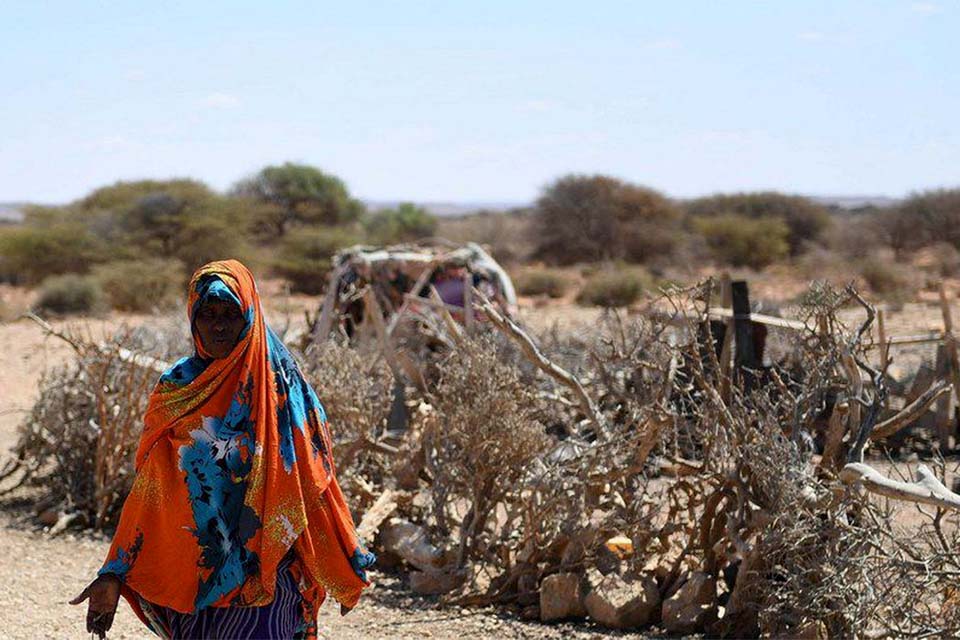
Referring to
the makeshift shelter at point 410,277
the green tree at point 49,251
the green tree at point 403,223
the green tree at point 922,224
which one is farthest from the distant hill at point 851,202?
the makeshift shelter at point 410,277

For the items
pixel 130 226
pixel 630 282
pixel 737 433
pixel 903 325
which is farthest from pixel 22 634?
pixel 130 226

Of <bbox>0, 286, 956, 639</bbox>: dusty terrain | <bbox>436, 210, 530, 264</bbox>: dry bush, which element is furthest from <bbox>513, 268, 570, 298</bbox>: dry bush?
<bbox>0, 286, 956, 639</bbox>: dusty terrain

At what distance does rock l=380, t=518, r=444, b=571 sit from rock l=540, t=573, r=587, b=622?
0.58 meters

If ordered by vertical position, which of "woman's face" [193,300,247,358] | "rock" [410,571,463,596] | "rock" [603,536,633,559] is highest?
"woman's face" [193,300,247,358]

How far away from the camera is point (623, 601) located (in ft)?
14.5

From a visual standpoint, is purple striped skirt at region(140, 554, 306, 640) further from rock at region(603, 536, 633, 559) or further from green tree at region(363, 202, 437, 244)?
green tree at region(363, 202, 437, 244)

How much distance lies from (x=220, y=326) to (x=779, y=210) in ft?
116

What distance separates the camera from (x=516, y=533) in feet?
16.3

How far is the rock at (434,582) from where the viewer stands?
191 inches

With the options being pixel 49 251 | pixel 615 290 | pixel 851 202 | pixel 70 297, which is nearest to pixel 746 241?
pixel 615 290

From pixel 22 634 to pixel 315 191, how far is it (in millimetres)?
31381

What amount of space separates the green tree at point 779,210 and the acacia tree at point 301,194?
10.5 meters

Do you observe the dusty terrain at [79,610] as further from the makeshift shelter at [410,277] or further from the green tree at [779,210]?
the green tree at [779,210]

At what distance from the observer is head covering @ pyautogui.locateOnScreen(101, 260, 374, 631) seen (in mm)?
2873
